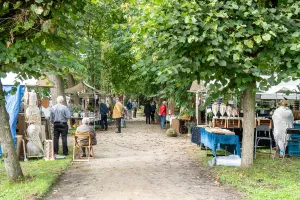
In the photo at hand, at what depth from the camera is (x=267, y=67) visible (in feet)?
24.7

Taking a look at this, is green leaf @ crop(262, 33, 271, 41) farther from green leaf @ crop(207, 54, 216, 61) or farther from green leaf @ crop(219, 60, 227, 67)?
green leaf @ crop(207, 54, 216, 61)

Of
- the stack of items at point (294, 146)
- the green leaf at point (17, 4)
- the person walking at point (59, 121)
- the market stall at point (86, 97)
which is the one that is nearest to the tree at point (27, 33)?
the green leaf at point (17, 4)

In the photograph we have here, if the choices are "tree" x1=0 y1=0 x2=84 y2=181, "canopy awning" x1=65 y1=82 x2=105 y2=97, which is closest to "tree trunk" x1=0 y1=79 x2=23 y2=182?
"tree" x1=0 y1=0 x2=84 y2=181

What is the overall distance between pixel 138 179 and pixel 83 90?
A: 16.0 meters

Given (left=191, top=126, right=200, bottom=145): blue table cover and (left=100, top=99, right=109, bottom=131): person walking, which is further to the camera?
(left=100, top=99, right=109, bottom=131): person walking

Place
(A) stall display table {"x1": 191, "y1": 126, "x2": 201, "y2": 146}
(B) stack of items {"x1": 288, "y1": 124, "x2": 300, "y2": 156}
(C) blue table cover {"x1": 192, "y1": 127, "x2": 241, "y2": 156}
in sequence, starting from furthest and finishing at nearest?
(A) stall display table {"x1": 191, "y1": 126, "x2": 201, "y2": 146} < (B) stack of items {"x1": 288, "y1": 124, "x2": 300, "y2": 156} < (C) blue table cover {"x1": 192, "y1": 127, "x2": 241, "y2": 156}

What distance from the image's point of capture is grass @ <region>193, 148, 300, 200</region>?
6.60 meters

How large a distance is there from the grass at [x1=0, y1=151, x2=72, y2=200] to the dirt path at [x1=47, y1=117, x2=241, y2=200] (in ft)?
0.73

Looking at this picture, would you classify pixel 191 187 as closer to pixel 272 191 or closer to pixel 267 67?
pixel 272 191

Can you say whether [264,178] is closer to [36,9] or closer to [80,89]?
[36,9]

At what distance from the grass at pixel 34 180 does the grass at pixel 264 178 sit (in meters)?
3.59

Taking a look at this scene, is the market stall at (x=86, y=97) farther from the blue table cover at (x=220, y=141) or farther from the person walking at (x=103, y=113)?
the blue table cover at (x=220, y=141)

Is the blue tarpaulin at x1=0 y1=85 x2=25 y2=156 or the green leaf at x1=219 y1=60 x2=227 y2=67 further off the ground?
the green leaf at x1=219 y1=60 x2=227 y2=67

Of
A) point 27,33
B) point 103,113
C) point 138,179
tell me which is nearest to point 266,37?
point 138,179
